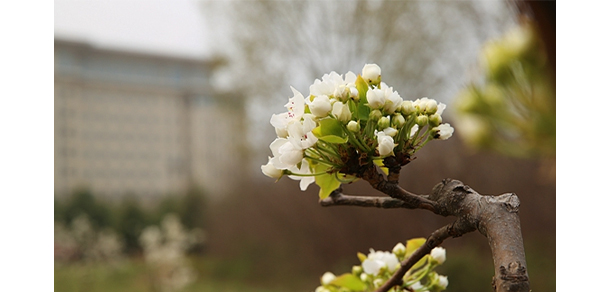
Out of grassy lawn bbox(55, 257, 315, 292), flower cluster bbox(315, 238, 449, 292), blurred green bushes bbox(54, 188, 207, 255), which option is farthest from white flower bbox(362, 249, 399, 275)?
blurred green bushes bbox(54, 188, 207, 255)

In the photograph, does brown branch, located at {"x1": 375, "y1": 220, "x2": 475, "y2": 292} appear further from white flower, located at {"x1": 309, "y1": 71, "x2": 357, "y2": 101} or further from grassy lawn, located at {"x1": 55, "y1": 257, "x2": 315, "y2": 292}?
grassy lawn, located at {"x1": 55, "y1": 257, "x2": 315, "y2": 292}

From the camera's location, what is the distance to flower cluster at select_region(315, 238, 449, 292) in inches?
16.9

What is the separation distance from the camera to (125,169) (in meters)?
14.0

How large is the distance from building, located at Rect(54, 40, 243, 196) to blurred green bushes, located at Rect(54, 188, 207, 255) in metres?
3.37

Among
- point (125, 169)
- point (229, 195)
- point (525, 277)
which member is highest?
point (125, 169)

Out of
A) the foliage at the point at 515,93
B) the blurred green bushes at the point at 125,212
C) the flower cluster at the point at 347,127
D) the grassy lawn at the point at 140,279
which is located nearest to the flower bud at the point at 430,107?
the flower cluster at the point at 347,127

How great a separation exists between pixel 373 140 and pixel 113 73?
61.4ft

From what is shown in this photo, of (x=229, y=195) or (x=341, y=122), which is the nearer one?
(x=341, y=122)

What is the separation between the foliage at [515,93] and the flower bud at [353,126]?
0.16 m

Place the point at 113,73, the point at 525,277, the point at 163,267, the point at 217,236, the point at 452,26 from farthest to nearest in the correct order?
the point at 113,73, the point at 217,236, the point at 452,26, the point at 163,267, the point at 525,277

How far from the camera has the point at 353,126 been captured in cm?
33

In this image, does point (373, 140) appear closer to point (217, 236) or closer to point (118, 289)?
point (118, 289)
